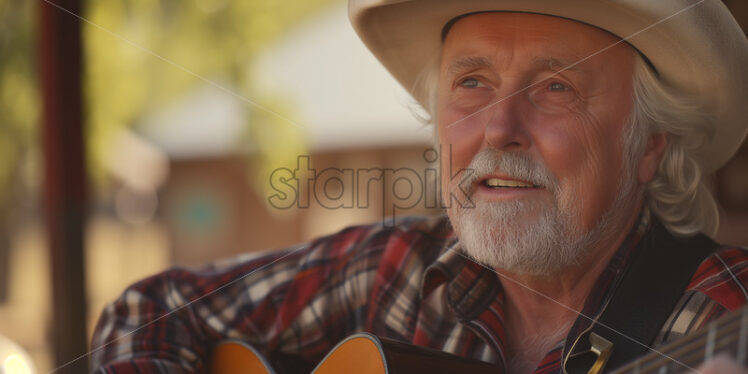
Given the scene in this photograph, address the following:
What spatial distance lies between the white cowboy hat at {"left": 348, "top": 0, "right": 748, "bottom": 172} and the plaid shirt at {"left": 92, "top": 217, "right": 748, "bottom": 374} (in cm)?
52

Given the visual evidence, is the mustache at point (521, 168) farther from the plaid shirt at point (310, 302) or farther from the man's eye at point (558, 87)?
the plaid shirt at point (310, 302)

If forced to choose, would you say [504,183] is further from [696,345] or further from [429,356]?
[696,345]

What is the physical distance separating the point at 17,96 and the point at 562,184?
3.31 m

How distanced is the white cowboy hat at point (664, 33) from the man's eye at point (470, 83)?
0.47 feet

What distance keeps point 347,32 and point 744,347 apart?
350 cm

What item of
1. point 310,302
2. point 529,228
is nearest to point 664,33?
point 529,228

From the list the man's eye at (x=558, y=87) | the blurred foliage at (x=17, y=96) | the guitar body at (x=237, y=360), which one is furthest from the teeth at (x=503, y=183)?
the blurred foliage at (x=17, y=96)

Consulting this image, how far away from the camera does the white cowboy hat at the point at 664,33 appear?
1246 millimetres

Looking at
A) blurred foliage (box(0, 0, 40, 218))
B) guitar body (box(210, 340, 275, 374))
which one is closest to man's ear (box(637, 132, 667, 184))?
guitar body (box(210, 340, 275, 374))

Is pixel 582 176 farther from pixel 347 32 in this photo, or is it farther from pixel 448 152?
pixel 347 32

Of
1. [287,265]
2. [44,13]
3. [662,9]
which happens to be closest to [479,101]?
[662,9]

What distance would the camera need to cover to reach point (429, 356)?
1255mm

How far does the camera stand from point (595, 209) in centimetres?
139

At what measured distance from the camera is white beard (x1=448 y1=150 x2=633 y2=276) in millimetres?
1360
